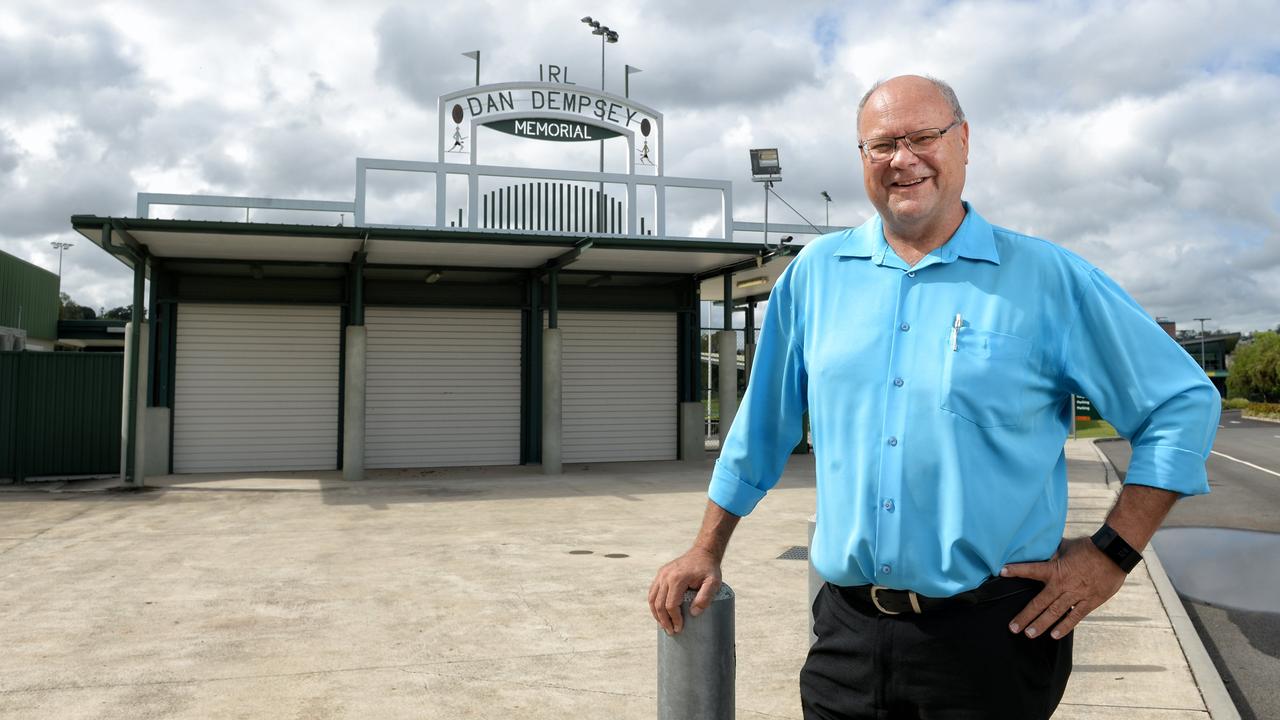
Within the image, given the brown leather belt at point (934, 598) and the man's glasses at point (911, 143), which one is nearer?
the brown leather belt at point (934, 598)

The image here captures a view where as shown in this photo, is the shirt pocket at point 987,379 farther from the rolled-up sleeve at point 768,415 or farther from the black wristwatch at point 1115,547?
the rolled-up sleeve at point 768,415

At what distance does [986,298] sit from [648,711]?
327 centimetres

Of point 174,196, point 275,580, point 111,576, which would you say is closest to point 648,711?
point 275,580

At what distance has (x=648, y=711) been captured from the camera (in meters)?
4.61

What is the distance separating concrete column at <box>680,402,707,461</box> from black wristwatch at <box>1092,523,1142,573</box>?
17.8m

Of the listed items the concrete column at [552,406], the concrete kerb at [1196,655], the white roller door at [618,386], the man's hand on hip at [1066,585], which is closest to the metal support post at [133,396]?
the concrete column at [552,406]

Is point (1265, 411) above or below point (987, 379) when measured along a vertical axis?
below

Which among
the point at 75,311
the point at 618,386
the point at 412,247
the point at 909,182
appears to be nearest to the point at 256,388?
the point at 412,247

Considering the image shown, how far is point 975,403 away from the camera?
1921 mm

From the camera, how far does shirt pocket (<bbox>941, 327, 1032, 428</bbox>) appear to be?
1.92 m

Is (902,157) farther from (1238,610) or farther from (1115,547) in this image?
(1238,610)

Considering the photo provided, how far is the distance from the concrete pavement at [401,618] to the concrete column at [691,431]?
756 cm

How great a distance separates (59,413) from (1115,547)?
17.5 metres

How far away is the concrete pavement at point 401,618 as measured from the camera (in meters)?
4.78
